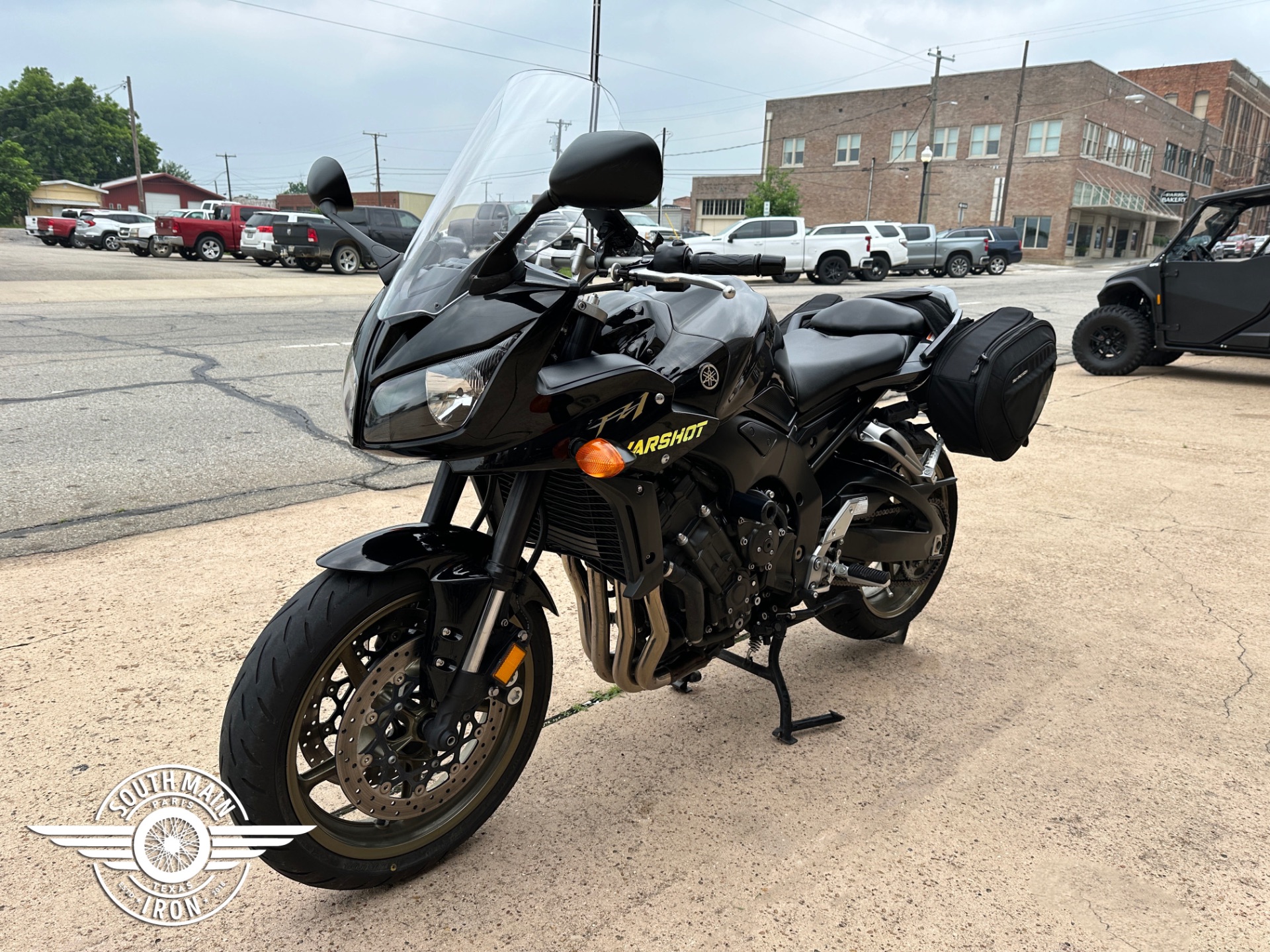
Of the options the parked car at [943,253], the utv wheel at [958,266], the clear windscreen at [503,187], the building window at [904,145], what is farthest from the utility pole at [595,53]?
the building window at [904,145]

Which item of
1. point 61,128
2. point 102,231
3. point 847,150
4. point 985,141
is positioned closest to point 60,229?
point 102,231

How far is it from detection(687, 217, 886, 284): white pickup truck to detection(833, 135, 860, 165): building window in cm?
3475

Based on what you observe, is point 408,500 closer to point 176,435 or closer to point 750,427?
point 176,435

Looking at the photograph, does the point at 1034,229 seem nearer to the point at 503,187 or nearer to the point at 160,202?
the point at 503,187

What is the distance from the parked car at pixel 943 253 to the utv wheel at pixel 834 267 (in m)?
6.27

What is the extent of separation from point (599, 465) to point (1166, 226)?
8115 cm

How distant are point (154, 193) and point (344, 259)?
64632 millimetres

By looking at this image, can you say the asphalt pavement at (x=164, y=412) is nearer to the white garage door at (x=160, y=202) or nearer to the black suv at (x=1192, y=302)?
the black suv at (x=1192, y=302)

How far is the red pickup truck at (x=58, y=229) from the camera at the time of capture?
3228 cm

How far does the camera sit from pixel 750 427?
253 cm

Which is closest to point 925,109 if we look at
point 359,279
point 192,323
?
point 359,279

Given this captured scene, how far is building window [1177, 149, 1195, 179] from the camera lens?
6619 centimetres

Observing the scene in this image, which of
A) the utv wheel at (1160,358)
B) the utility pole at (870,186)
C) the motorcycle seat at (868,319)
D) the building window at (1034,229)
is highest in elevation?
the utility pole at (870,186)

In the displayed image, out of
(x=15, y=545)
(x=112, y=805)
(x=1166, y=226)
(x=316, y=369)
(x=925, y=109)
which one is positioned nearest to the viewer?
(x=112, y=805)
